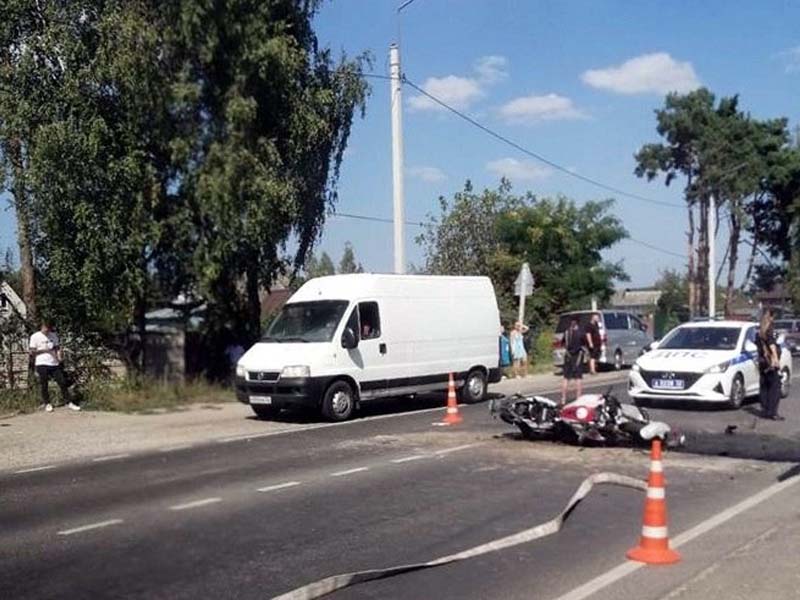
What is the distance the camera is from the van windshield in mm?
17469

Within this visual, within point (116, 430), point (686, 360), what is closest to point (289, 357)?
point (116, 430)

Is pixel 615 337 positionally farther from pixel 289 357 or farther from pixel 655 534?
pixel 655 534

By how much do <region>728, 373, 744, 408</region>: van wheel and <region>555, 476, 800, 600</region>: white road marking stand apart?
7.04 meters

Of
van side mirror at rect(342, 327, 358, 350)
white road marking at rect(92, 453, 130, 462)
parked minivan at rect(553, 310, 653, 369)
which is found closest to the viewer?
white road marking at rect(92, 453, 130, 462)

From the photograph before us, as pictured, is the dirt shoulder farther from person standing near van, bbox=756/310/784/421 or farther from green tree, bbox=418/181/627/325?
green tree, bbox=418/181/627/325

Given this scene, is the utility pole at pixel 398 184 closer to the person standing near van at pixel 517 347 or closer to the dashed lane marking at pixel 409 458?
the person standing near van at pixel 517 347

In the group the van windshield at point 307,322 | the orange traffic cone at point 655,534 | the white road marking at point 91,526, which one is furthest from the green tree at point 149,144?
the orange traffic cone at point 655,534

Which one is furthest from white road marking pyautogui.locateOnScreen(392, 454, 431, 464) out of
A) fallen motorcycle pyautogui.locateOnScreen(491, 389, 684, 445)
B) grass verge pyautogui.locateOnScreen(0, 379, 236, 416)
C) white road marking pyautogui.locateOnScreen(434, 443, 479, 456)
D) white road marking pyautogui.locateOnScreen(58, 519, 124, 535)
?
grass verge pyautogui.locateOnScreen(0, 379, 236, 416)

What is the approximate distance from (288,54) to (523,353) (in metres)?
11.3

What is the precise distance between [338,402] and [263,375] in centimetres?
135

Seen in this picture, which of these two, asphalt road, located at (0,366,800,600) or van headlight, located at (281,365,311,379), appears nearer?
asphalt road, located at (0,366,800,600)

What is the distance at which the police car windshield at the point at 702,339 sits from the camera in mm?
18734

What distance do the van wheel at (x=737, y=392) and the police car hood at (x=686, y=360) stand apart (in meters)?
0.41

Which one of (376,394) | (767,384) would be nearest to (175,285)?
(376,394)
